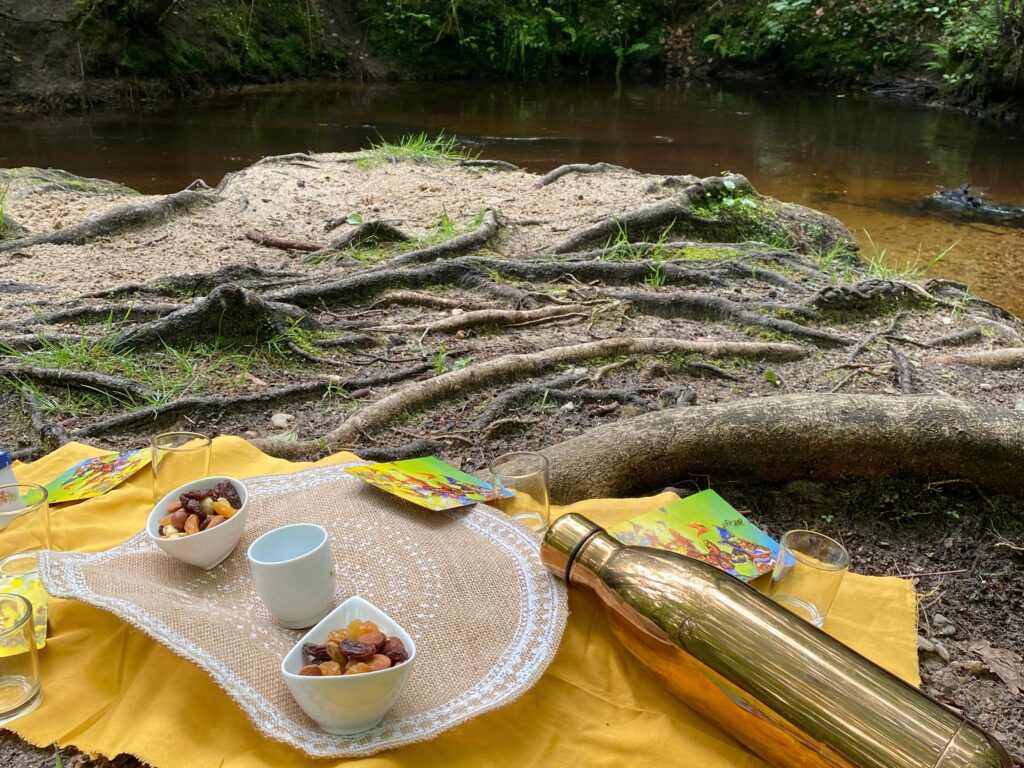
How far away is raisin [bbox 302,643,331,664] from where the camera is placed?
4.41 feet

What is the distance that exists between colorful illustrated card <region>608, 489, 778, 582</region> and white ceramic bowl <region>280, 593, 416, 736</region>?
78 centimetres

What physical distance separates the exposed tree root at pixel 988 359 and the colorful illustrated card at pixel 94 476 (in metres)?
3.71

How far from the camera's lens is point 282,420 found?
129 inches

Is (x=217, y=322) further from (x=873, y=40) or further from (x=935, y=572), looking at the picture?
(x=873, y=40)

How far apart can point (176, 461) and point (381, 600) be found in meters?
0.86

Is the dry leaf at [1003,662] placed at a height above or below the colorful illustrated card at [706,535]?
below

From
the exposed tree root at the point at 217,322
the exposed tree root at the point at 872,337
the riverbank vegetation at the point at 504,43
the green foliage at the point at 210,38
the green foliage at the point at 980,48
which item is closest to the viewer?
the exposed tree root at the point at 217,322

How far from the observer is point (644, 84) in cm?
1945

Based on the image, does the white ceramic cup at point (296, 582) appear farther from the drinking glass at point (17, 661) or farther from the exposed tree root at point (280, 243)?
the exposed tree root at point (280, 243)

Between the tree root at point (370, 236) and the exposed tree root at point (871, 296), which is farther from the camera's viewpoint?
the tree root at point (370, 236)

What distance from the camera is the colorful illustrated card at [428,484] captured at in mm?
1953

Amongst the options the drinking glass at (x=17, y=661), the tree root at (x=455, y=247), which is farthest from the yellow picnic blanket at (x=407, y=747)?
the tree root at (x=455, y=247)

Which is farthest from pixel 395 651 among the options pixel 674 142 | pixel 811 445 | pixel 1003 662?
pixel 674 142

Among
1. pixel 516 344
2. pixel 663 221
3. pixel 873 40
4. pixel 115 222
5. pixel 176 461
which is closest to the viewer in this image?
pixel 176 461
